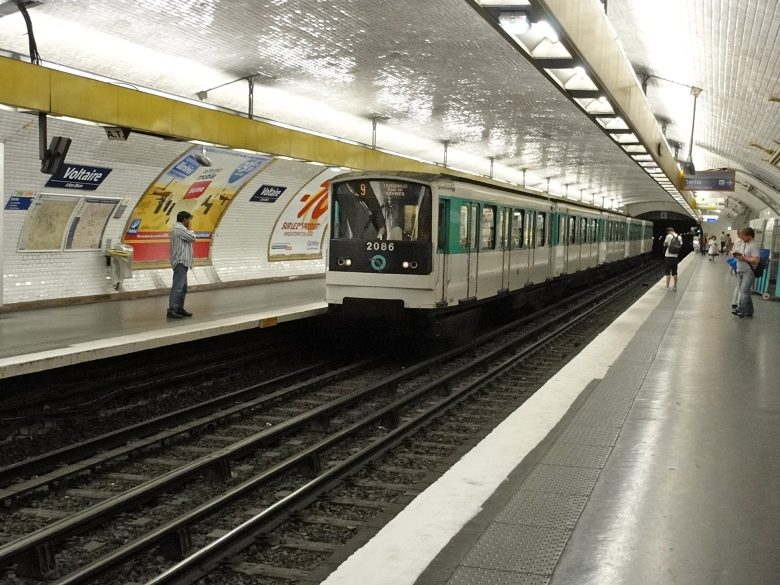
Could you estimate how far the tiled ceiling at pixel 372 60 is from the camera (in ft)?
27.9

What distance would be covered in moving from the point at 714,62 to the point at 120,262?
9770 millimetres

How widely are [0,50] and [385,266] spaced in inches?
214

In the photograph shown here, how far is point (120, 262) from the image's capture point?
13.9 meters

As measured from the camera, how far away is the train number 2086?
11.0 meters

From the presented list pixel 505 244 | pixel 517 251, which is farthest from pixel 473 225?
pixel 517 251

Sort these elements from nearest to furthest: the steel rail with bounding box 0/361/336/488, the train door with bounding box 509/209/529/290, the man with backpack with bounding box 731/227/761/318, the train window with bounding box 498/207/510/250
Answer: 1. the steel rail with bounding box 0/361/336/488
2. the man with backpack with bounding box 731/227/761/318
3. the train window with bounding box 498/207/510/250
4. the train door with bounding box 509/209/529/290

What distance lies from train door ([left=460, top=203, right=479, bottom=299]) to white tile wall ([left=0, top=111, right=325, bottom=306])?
15.4 ft

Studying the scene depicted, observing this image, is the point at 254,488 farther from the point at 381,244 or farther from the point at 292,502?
the point at 381,244

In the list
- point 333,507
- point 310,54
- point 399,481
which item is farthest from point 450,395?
point 310,54

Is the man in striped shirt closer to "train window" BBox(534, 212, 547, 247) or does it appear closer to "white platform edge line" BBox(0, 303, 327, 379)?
"white platform edge line" BBox(0, 303, 327, 379)

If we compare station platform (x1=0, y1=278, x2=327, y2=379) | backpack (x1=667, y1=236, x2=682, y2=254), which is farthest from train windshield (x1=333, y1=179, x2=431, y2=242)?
backpack (x1=667, y1=236, x2=682, y2=254)

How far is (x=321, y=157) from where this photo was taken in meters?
12.1

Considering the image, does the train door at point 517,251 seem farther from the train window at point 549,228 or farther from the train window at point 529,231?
the train window at point 549,228

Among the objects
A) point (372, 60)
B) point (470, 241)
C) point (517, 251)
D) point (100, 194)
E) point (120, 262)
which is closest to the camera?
point (372, 60)
